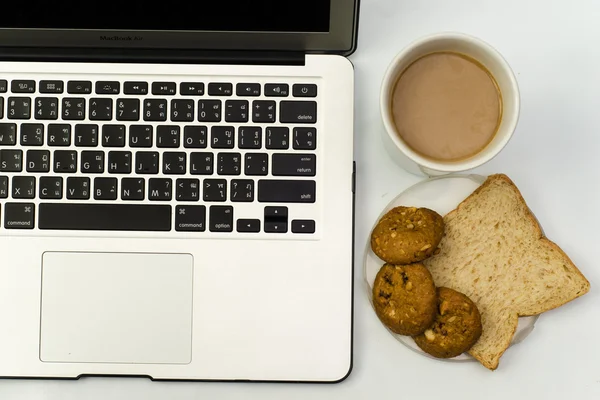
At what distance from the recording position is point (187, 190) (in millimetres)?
506

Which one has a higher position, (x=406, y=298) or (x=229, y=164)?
(x=229, y=164)

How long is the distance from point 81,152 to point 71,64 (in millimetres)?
86

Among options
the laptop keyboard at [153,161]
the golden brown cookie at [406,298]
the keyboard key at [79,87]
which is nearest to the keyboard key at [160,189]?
the laptop keyboard at [153,161]

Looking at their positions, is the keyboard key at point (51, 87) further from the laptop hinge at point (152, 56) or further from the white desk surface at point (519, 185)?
the white desk surface at point (519, 185)

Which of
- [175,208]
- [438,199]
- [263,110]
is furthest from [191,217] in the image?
[438,199]

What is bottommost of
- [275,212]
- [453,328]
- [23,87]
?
[453,328]

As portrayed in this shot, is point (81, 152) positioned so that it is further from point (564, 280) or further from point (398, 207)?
point (564, 280)

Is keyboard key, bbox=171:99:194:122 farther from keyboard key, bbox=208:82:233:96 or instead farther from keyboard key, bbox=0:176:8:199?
keyboard key, bbox=0:176:8:199

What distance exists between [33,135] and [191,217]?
6.4 inches

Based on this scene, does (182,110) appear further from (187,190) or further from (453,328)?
(453,328)

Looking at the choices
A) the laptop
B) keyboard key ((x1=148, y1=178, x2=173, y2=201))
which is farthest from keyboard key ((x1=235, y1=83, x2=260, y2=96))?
keyboard key ((x1=148, y1=178, x2=173, y2=201))

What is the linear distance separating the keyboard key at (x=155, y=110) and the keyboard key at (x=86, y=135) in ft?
0.16

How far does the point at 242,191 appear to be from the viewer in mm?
505

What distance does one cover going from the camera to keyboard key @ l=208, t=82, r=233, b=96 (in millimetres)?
Result: 516
